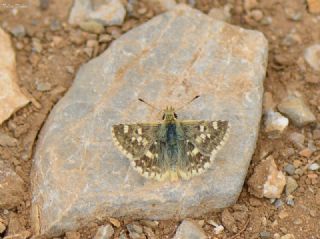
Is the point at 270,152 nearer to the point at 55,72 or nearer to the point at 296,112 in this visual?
the point at 296,112

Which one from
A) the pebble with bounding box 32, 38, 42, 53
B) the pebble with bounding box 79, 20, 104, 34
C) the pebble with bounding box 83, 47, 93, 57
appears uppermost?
the pebble with bounding box 79, 20, 104, 34

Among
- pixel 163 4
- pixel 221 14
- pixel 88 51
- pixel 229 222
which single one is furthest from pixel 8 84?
pixel 229 222

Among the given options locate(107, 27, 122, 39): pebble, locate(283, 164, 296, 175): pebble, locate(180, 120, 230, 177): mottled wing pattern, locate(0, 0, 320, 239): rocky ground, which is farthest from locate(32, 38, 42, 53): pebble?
locate(283, 164, 296, 175): pebble

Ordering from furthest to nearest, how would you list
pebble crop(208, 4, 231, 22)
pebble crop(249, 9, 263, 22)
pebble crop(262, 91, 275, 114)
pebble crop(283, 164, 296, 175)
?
pebble crop(249, 9, 263, 22) < pebble crop(208, 4, 231, 22) < pebble crop(262, 91, 275, 114) < pebble crop(283, 164, 296, 175)

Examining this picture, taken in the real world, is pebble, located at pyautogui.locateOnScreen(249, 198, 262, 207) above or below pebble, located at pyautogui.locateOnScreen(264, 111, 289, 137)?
below

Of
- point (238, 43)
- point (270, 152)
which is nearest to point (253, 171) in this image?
point (270, 152)

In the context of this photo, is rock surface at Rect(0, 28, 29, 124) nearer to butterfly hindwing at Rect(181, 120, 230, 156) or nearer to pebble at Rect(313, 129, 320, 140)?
butterfly hindwing at Rect(181, 120, 230, 156)

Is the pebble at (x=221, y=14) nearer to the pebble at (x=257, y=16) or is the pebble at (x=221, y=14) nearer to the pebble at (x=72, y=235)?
the pebble at (x=257, y=16)

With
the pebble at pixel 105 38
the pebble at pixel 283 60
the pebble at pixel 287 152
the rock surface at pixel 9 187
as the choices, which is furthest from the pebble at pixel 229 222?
the pebble at pixel 105 38
